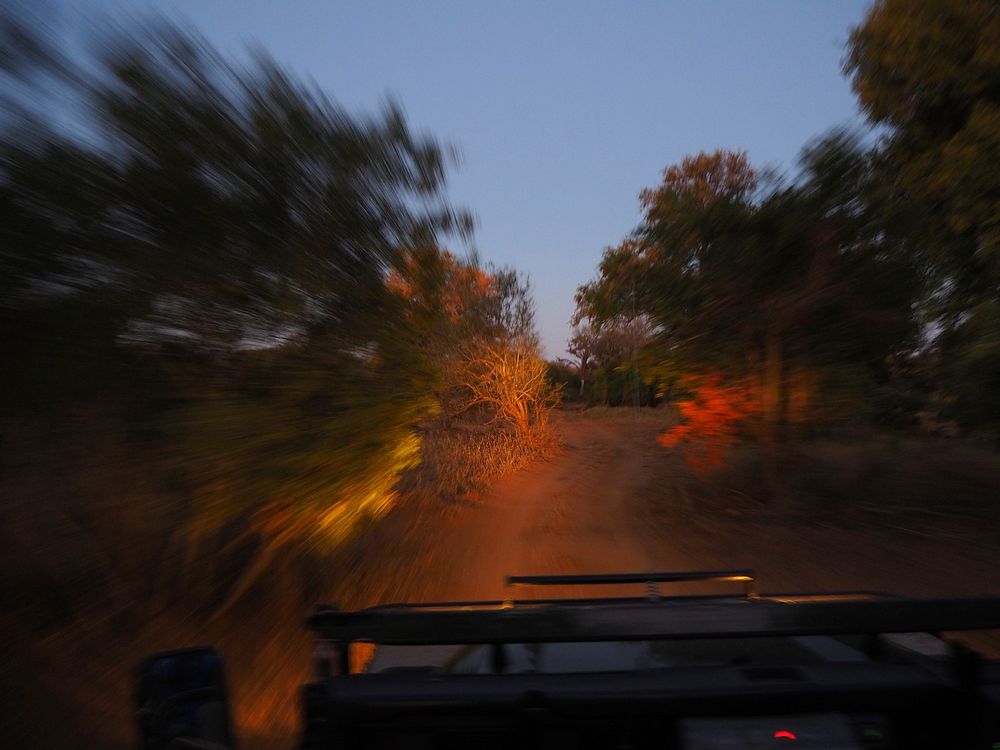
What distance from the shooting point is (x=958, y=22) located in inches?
450

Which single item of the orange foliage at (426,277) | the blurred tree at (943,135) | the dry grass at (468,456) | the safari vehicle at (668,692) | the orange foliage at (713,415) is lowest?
the safari vehicle at (668,692)

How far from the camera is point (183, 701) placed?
286 centimetres

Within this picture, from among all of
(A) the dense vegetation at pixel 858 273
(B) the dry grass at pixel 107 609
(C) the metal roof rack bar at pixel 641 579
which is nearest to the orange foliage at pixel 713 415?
(A) the dense vegetation at pixel 858 273

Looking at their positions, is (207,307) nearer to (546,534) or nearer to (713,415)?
(546,534)

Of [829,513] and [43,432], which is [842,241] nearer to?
[829,513]

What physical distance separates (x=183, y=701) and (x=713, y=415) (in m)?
8.88

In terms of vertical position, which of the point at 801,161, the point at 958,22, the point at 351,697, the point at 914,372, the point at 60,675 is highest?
A: the point at 958,22

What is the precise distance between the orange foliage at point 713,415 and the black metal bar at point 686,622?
8.32 meters

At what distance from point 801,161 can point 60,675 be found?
9.76 metres

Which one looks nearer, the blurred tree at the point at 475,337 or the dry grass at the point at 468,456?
the blurred tree at the point at 475,337

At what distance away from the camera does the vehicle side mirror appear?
2678mm

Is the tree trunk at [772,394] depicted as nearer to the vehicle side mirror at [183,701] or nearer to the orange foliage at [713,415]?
the orange foliage at [713,415]

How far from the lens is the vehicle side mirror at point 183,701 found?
2.68m

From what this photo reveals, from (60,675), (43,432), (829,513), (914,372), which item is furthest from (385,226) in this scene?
(914,372)
